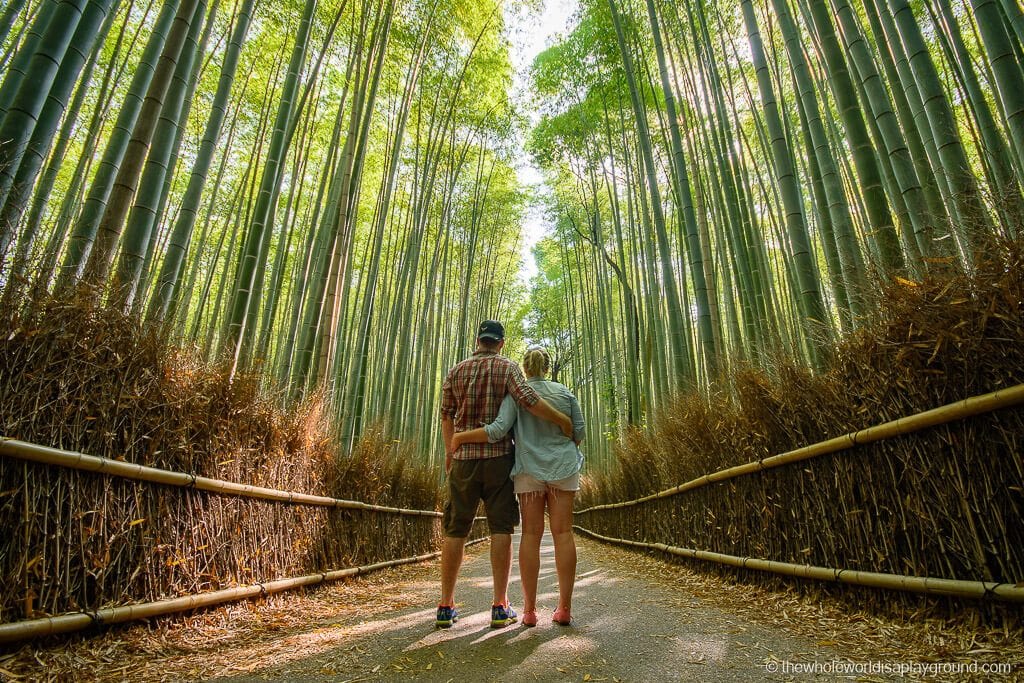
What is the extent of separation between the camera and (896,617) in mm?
1697

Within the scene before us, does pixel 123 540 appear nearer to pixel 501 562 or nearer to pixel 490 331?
pixel 501 562

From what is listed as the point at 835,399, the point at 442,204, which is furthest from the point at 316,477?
the point at 442,204

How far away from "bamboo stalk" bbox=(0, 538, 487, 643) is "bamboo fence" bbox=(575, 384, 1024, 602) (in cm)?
238

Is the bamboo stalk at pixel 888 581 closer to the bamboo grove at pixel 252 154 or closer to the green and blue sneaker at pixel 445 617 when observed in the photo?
the green and blue sneaker at pixel 445 617

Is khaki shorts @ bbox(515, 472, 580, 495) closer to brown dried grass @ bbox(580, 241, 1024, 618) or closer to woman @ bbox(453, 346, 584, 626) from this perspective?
woman @ bbox(453, 346, 584, 626)

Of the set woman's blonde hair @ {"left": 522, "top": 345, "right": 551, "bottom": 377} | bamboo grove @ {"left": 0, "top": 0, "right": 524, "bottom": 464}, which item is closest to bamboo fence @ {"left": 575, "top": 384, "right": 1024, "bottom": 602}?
woman's blonde hair @ {"left": 522, "top": 345, "right": 551, "bottom": 377}

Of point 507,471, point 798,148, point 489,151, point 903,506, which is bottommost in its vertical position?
point 903,506

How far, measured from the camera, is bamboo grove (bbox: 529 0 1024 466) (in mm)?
2168

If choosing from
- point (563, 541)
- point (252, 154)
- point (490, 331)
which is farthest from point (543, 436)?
point (252, 154)

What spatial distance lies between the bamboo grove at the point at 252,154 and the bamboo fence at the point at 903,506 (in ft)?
8.96

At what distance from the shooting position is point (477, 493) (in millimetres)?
2055

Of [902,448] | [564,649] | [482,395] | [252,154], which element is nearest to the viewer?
[564,649]

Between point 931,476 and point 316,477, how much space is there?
2965mm

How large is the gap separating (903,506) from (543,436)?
1.26 m
